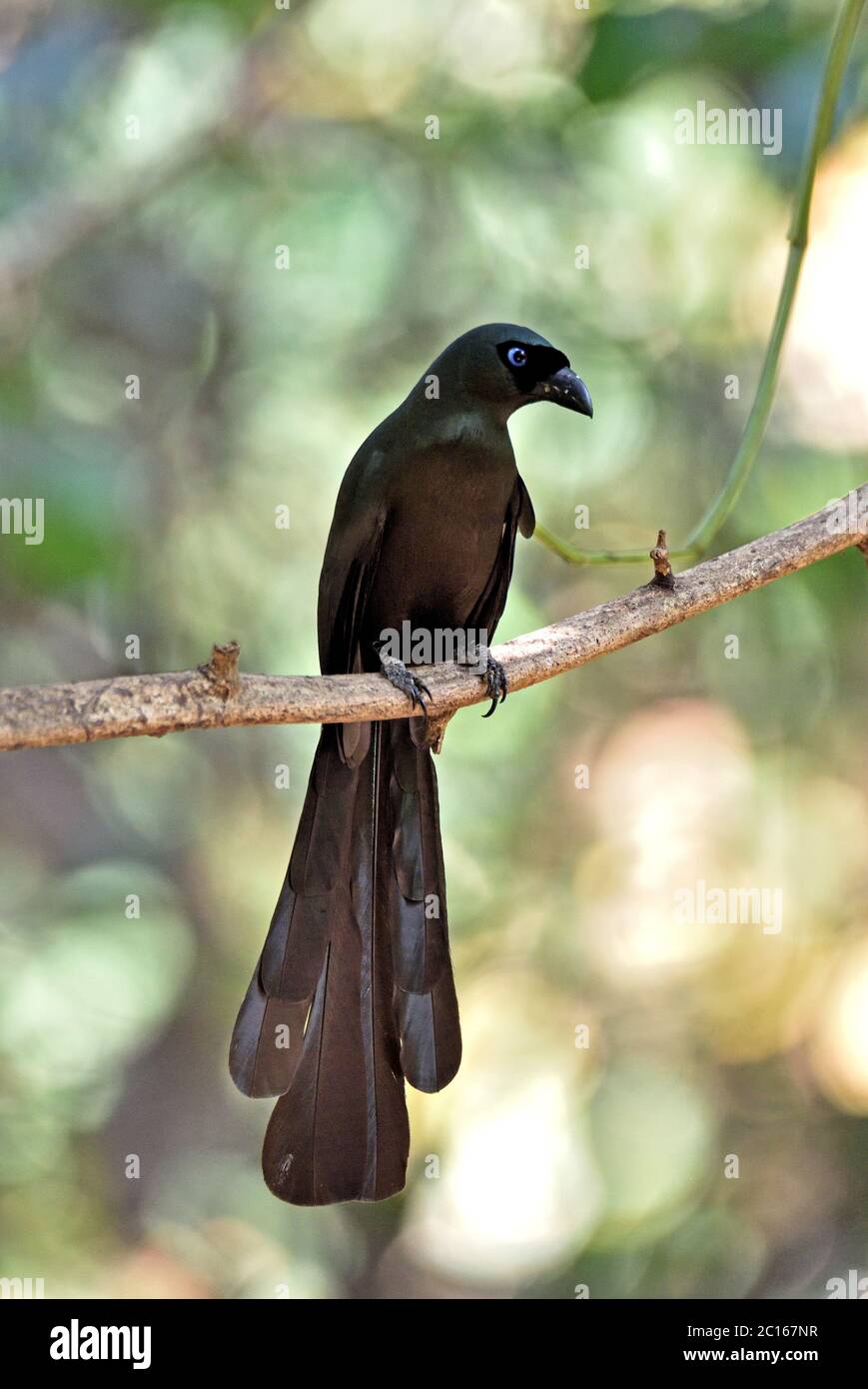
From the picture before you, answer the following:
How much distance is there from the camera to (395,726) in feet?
11.8

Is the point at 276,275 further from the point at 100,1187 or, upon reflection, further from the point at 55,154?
the point at 100,1187

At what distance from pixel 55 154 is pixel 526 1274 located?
14.7 feet

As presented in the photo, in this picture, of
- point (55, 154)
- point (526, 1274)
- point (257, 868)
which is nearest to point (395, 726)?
point (257, 868)

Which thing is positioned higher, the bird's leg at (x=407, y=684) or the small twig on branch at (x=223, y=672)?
the bird's leg at (x=407, y=684)

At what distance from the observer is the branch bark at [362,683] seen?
236 centimetres

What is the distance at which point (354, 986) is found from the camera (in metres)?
3.36

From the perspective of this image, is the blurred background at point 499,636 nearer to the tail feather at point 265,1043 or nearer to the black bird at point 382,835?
A: the black bird at point 382,835

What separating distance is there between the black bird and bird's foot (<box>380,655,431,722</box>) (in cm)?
5

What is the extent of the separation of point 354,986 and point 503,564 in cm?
126

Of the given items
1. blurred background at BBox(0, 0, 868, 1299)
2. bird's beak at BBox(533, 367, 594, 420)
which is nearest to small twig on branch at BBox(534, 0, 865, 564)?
bird's beak at BBox(533, 367, 594, 420)

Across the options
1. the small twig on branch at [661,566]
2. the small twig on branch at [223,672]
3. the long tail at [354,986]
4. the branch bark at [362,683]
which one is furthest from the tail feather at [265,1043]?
the small twig on branch at [661,566]

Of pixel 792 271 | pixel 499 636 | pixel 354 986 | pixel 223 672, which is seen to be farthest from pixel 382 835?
pixel 499 636

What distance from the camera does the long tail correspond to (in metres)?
3.26

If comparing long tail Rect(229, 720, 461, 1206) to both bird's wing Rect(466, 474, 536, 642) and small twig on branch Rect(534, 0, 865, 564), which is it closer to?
bird's wing Rect(466, 474, 536, 642)
